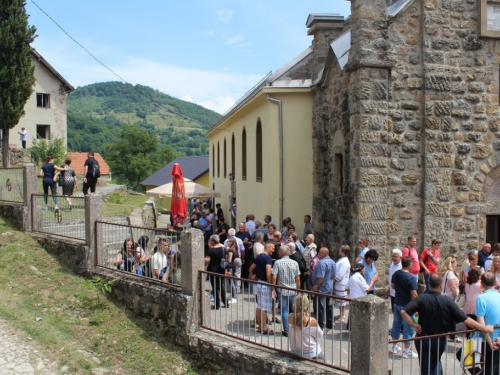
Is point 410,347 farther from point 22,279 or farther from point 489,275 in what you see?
point 22,279

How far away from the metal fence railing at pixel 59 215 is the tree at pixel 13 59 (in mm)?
11165

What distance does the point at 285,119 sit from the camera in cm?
1450

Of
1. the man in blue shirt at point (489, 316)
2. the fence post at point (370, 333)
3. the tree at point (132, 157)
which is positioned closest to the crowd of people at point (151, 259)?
the fence post at point (370, 333)

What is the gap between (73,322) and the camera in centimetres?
907

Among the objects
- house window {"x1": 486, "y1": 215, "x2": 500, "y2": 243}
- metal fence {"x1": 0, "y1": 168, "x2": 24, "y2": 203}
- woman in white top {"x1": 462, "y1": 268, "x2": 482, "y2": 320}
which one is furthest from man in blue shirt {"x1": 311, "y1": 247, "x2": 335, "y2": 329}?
metal fence {"x1": 0, "y1": 168, "x2": 24, "y2": 203}

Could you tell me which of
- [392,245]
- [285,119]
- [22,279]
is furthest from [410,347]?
[285,119]

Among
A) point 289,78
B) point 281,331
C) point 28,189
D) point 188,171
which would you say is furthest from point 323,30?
point 188,171

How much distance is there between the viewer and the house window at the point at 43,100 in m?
32.9

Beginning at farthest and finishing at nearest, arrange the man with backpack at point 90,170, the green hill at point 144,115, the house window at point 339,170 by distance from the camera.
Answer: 1. the green hill at point 144,115
2. the man with backpack at point 90,170
3. the house window at point 339,170

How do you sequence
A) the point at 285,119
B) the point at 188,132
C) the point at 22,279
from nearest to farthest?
the point at 22,279
the point at 285,119
the point at 188,132

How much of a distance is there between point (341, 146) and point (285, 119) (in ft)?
9.26

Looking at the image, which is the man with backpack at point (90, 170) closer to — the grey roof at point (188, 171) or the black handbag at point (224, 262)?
the black handbag at point (224, 262)

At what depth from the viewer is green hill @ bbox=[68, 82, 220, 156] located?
10808 cm

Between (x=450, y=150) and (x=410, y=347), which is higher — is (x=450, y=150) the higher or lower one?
the higher one
